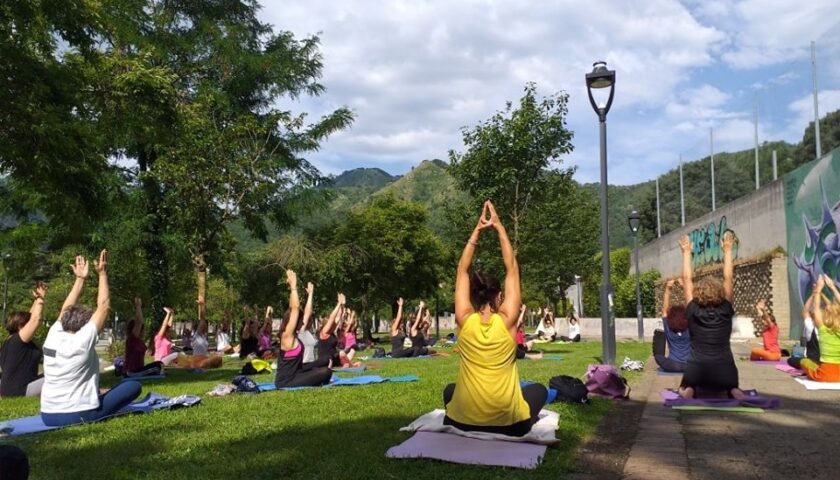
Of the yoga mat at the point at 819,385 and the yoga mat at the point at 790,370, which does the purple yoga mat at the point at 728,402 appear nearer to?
the yoga mat at the point at 819,385

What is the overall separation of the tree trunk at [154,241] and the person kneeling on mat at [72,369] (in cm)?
1753

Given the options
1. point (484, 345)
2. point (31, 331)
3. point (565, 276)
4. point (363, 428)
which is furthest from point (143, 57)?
point (565, 276)

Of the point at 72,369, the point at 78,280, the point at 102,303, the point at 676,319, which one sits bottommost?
the point at 72,369

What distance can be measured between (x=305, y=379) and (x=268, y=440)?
4481 mm

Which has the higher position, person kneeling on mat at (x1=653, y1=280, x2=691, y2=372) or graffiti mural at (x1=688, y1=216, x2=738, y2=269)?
graffiti mural at (x1=688, y1=216, x2=738, y2=269)

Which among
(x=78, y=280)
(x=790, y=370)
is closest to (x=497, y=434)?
(x=78, y=280)

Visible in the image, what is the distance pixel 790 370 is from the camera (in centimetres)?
1249

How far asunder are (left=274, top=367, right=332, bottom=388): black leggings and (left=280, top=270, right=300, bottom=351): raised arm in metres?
0.46

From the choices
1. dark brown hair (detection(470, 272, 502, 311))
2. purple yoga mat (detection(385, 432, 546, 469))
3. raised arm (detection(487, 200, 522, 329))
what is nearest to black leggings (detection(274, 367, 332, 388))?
purple yoga mat (detection(385, 432, 546, 469))

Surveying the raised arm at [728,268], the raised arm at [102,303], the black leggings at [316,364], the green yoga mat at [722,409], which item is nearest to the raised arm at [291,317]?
the black leggings at [316,364]

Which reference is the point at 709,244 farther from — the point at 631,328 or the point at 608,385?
the point at 608,385

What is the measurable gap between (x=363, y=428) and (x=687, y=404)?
12.9 ft

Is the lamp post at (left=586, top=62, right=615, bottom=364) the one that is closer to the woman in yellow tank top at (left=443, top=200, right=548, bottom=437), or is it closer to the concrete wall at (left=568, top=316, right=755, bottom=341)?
the woman in yellow tank top at (left=443, top=200, right=548, bottom=437)

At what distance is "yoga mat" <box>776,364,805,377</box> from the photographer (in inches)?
461
